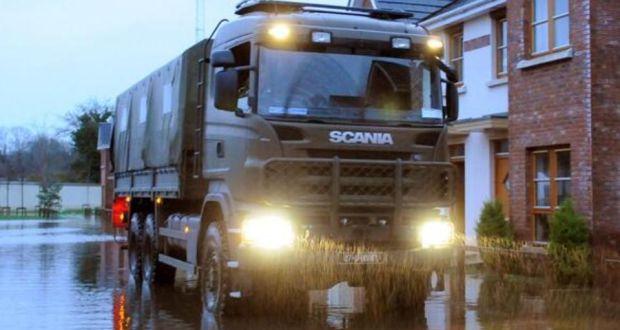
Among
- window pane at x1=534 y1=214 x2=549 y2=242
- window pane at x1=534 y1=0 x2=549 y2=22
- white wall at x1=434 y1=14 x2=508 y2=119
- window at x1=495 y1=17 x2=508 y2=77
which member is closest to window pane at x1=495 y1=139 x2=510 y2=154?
white wall at x1=434 y1=14 x2=508 y2=119

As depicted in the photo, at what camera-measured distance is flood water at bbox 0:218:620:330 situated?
33.9ft

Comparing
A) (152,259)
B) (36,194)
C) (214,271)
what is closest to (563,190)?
(152,259)

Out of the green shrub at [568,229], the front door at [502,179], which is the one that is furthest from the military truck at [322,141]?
the front door at [502,179]

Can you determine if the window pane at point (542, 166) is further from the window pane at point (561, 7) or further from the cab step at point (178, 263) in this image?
the cab step at point (178, 263)

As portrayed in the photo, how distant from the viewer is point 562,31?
1627 centimetres

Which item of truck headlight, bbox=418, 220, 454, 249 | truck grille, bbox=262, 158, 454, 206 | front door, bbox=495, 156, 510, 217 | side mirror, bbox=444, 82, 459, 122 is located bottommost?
truck headlight, bbox=418, 220, 454, 249

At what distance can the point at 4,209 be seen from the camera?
204 ft

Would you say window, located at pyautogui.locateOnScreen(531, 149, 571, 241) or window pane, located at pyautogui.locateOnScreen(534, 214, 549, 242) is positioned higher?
window, located at pyautogui.locateOnScreen(531, 149, 571, 241)

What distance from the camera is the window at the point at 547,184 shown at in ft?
53.8

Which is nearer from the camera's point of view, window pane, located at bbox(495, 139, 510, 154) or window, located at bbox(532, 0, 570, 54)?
window, located at bbox(532, 0, 570, 54)

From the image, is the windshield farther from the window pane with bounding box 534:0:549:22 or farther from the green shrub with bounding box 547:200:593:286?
the window pane with bounding box 534:0:549:22

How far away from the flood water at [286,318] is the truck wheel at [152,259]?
0.24 meters

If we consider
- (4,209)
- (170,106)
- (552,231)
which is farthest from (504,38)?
(4,209)

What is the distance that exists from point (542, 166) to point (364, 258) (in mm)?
8228
